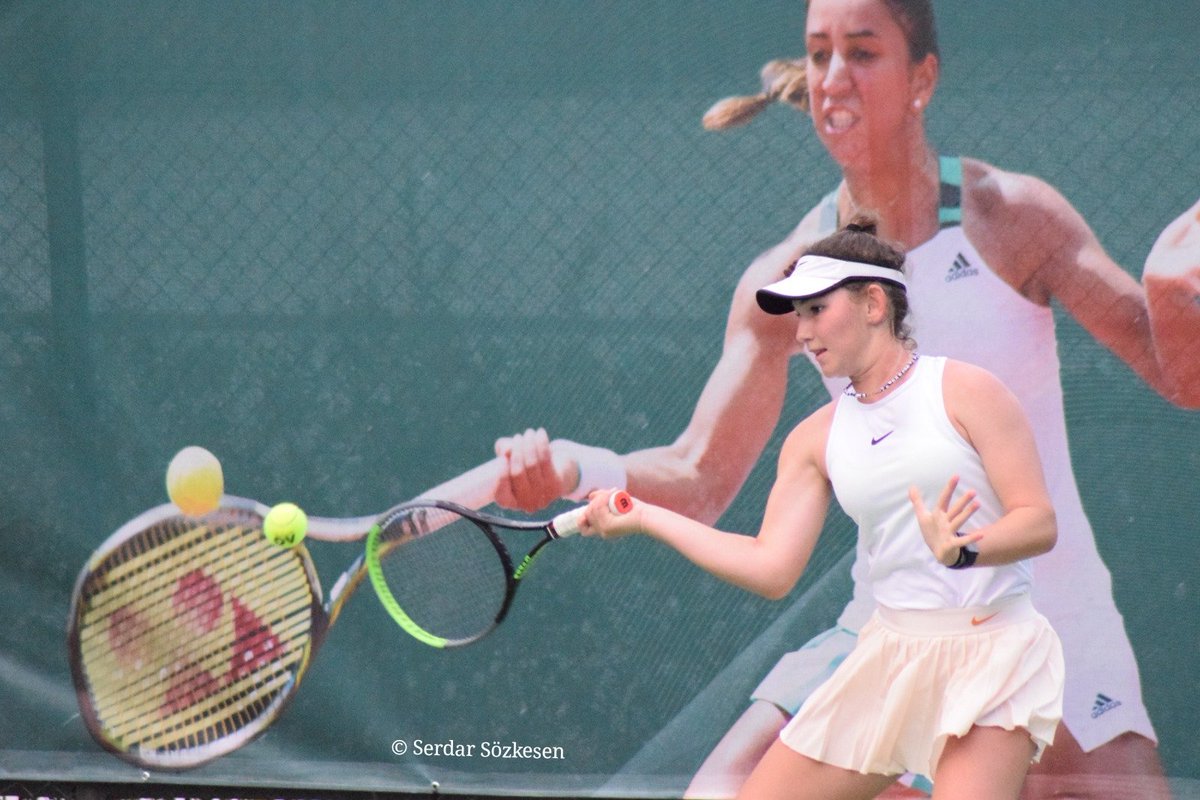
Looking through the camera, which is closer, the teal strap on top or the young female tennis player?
the young female tennis player

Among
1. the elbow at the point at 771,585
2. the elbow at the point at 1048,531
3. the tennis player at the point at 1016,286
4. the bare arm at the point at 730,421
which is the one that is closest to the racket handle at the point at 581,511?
the elbow at the point at 771,585

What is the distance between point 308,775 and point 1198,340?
7.15 feet

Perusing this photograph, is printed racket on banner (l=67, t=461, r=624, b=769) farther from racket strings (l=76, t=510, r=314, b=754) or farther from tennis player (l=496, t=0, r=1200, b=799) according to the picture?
tennis player (l=496, t=0, r=1200, b=799)

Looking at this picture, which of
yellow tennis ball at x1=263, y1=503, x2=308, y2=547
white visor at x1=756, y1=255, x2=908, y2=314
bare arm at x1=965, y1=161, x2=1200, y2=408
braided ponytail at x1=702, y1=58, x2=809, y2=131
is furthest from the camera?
yellow tennis ball at x1=263, y1=503, x2=308, y2=547

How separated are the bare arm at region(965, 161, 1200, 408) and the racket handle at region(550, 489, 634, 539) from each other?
1121 mm

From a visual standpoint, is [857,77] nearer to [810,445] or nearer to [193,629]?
[810,445]

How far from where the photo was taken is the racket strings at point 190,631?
339cm

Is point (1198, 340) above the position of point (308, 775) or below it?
above

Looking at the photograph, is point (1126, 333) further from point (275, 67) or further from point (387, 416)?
point (275, 67)

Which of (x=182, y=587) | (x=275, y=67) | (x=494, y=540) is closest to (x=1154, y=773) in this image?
(x=494, y=540)

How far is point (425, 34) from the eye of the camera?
10.8ft

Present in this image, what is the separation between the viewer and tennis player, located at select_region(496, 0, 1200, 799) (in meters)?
3.04

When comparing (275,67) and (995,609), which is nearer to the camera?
(995,609)

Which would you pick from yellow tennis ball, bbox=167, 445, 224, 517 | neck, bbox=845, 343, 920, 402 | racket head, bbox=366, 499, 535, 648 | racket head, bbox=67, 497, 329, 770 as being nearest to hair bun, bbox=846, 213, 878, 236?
neck, bbox=845, 343, 920, 402
